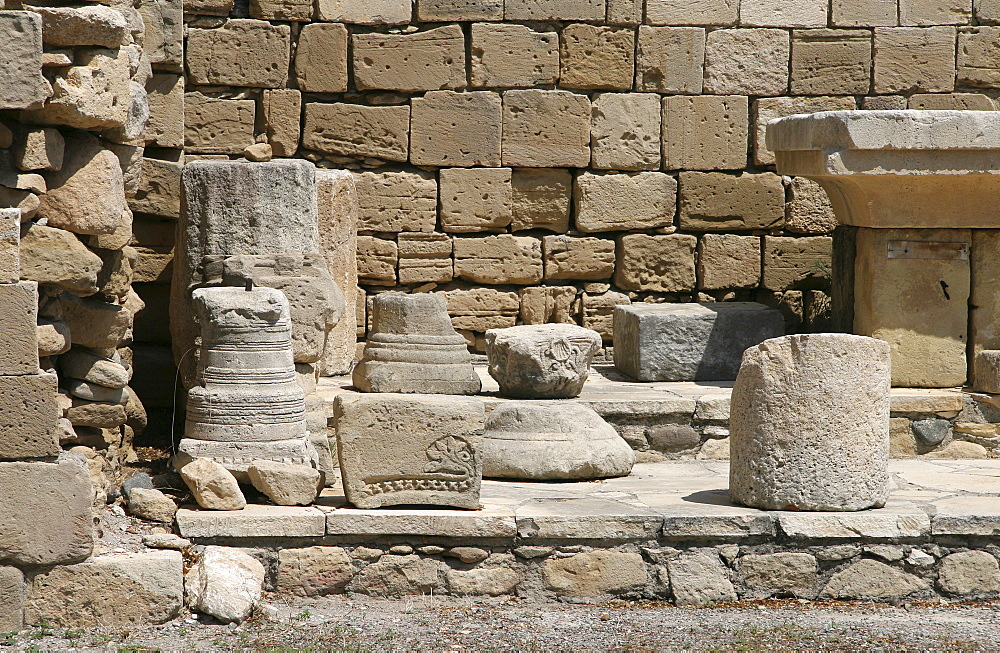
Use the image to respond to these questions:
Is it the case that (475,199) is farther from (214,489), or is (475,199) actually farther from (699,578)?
(699,578)

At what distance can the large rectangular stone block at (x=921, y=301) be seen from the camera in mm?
8523

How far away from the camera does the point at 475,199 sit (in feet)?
33.8

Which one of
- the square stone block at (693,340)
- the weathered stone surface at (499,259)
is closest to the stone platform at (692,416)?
the square stone block at (693,340)

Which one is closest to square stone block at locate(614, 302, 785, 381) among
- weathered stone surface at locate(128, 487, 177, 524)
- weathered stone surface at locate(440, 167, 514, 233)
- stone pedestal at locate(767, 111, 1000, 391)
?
stone pedestal at locate(767, 111, 1000, 391)

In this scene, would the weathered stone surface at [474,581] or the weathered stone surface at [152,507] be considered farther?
the weathered stone surface at [152,507]

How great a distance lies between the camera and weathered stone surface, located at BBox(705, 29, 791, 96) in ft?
34.2

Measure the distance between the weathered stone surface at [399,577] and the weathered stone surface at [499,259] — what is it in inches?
174

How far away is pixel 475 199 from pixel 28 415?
522 centimetres

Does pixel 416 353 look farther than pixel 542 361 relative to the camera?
Yes

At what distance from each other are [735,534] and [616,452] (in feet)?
4.47

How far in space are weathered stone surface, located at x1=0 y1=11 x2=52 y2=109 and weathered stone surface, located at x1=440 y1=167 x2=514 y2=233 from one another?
4.85 meters

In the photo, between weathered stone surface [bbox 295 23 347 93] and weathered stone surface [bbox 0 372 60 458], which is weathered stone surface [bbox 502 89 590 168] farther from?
weathered stone surface [bbox 0 372 60 458]

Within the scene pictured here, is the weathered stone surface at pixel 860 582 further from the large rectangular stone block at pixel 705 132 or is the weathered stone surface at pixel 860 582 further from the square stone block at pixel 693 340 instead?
the large rectangular stone block at pixel 705 132

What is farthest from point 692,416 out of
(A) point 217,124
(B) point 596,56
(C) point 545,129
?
(A) point 217,124
